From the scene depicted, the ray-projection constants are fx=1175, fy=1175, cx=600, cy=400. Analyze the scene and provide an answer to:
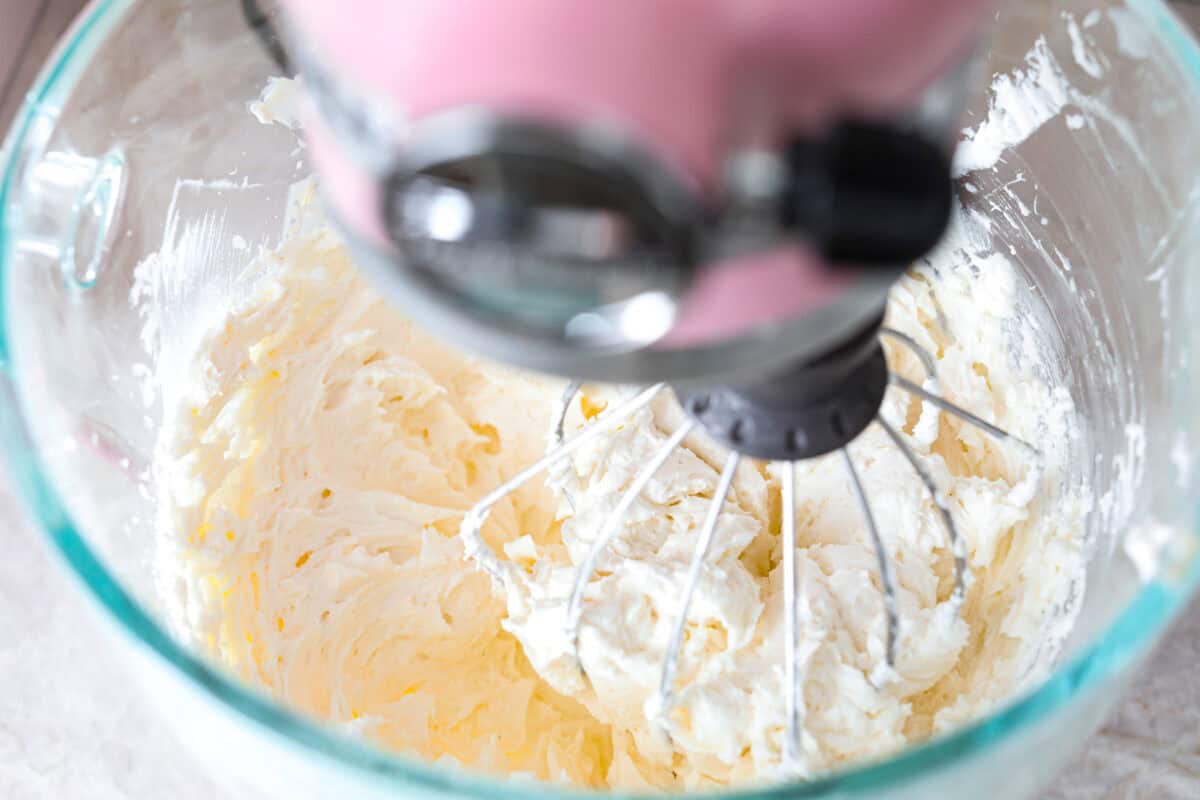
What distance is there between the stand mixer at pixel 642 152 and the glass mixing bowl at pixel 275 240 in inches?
8.7

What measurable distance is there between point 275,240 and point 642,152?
1.90 ft

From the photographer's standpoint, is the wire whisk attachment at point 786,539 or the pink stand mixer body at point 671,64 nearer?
the pink stand mixer body at point 671,64

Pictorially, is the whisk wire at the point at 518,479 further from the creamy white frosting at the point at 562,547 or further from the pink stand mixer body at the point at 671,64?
the pink stand mixer body at the point at 671,64

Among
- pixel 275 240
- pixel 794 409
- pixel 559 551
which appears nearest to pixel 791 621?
pixel 794 409

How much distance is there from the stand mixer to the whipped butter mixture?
0.40m

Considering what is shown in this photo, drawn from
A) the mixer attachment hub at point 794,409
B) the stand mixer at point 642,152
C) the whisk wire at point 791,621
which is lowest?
the whisk wire at point 791,621

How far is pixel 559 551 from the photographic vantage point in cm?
82

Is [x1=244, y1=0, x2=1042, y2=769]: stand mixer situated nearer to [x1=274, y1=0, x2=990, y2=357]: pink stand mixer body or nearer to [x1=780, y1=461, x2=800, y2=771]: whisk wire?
[x1=274, y1=0, x2=990, y2=357]: pink stand mixer body

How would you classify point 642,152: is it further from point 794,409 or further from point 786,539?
point 786,539

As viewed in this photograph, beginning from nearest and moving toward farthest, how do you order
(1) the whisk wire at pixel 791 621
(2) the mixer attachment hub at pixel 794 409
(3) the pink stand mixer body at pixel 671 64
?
(3) the pink stand mixer body at pixel 671 64 → (2) the mixer attachment hub at pixel 794 409 → (1) the whisk wire at pixel 791 621

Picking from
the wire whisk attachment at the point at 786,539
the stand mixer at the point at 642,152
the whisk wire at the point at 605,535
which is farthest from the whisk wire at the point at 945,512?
the stand mixer at the point at 642,152

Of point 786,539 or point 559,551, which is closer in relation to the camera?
point 786,539

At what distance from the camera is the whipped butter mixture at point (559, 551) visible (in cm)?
70

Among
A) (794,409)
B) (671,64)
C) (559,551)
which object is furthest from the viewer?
(559,551)
